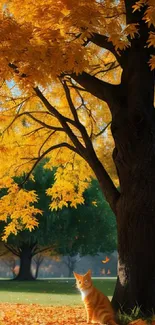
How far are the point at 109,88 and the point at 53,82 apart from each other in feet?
8.03

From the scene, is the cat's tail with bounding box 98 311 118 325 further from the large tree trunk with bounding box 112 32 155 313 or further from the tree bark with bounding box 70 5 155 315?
the large tree trunk with bounding box 112 32 155 313

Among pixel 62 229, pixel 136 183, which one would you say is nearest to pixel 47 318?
pixel 136 183

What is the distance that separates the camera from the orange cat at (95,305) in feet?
28.3

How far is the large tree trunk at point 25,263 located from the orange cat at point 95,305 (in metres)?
28.9

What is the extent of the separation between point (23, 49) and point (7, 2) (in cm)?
333

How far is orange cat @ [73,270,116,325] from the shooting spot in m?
8.63

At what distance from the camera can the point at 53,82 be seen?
12531 mm

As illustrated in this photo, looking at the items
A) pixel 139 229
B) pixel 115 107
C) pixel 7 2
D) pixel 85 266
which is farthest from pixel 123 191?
pixel 85 266

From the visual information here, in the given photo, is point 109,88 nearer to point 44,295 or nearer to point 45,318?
point 45,318

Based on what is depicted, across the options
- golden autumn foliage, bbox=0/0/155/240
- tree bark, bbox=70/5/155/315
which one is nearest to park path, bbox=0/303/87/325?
tree bark, bbox=70/5/155/315

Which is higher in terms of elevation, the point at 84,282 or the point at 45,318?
the point at 84,282

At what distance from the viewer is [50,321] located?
31.6 feet

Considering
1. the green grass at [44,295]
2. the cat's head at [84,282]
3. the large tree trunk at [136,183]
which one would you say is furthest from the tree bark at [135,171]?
the green grass at [44,295]

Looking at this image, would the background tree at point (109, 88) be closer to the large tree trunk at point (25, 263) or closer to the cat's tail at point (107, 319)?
the cat's tail at point (107, 319)
